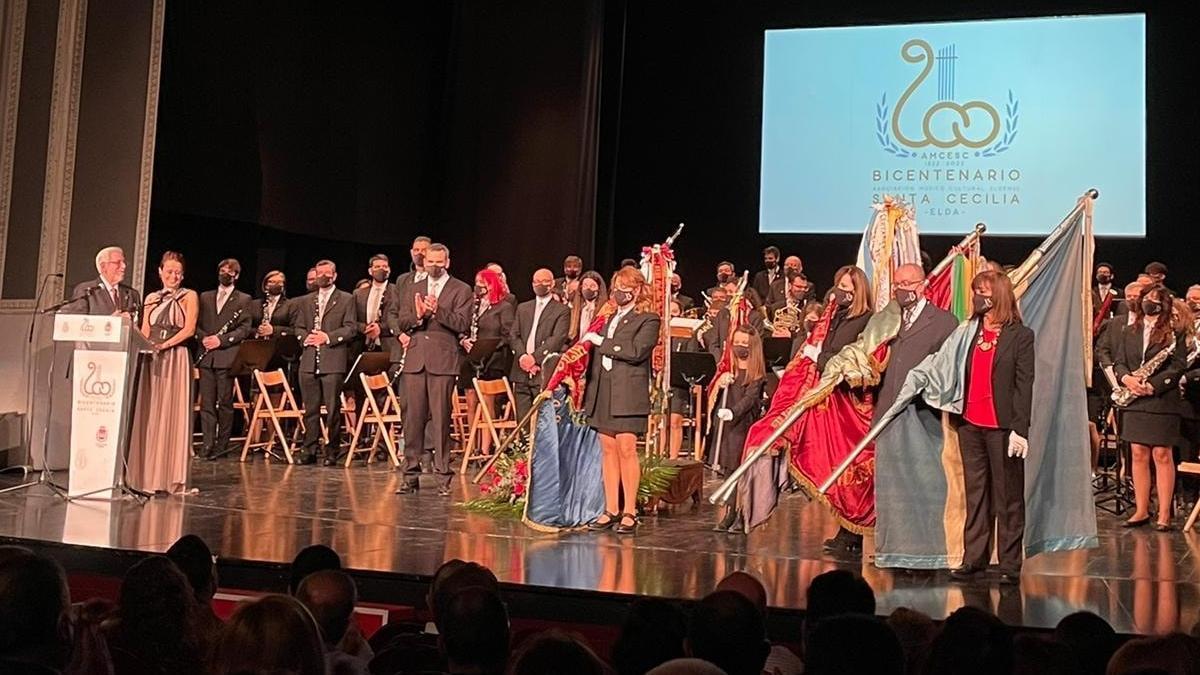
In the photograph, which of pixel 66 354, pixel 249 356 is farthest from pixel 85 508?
pixel 249 356

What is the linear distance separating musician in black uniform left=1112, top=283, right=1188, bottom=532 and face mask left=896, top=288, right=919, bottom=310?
9.17 ft

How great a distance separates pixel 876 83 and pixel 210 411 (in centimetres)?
802

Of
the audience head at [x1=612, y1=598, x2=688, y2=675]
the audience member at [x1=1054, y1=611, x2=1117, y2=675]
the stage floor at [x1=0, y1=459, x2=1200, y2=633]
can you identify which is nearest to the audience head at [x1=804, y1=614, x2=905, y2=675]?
Answer: the audience head at [x1=612, y1=598, x2=688, y2=675]

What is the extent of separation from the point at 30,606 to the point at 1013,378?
492 cm

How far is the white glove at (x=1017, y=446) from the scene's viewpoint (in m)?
6.17

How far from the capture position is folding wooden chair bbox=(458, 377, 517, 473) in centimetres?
1062

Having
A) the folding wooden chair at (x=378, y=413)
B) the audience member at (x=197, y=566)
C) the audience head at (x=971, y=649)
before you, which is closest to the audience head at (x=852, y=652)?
the audience head at (x=971, y=649)

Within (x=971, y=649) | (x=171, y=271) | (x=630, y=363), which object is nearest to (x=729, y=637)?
(x=971, y=649)

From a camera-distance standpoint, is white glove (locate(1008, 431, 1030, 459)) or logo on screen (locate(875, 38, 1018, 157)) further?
logo on screen (locate(875, 38, 1018, 157))

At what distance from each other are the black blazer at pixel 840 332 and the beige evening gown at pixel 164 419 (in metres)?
4.39

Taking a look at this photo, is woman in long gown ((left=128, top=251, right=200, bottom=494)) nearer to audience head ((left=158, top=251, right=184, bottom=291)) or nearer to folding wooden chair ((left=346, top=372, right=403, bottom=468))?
audience head ((left=158, top=251, right=184, bottom=291))

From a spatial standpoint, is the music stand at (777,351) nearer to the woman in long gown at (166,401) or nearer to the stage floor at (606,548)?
the stage floor at (606,548)

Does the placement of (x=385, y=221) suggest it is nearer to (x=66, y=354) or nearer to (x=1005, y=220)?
(x=66, y=354)

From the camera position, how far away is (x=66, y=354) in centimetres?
939
